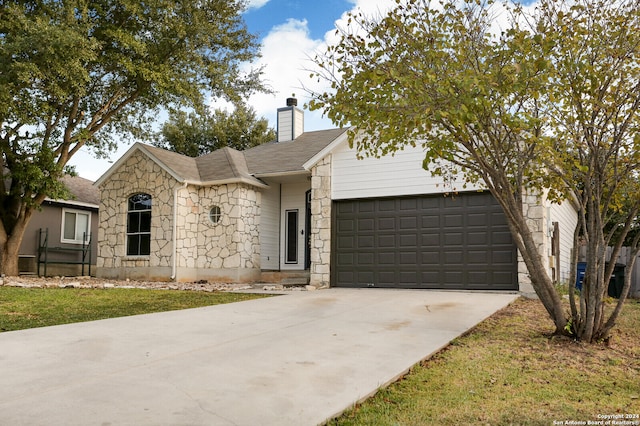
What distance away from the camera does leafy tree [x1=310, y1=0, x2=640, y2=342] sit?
5.35 meters

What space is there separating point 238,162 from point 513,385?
43.2ft

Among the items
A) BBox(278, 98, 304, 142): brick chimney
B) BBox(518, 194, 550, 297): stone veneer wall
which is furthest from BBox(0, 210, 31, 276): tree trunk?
BBox(518, 194, 550, 297): stone veneer wall

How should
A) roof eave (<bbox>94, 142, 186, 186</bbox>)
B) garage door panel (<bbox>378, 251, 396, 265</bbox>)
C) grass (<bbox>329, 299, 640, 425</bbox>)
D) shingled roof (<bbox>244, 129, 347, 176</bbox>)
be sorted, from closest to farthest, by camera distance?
1. grass (<bbox>329, 299, 640, 425</bbox>)
2. garage door panel (<bbox>378, 251, 396, 265</bbox>)
3. roof eave (<bbox>94, 142, 186, 186</bbox>)
4. shingled roof (<bbox>244, 129, 347, 176</bbox>)

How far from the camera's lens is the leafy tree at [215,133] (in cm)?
3250

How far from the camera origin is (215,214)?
16.0m

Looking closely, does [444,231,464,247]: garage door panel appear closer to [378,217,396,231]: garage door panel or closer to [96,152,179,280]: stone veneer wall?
[378,217,396,231]: garage door panel

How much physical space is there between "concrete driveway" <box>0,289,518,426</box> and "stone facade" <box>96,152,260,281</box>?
686 cm

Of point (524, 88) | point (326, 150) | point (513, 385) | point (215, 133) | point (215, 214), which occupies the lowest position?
point (513, 385)

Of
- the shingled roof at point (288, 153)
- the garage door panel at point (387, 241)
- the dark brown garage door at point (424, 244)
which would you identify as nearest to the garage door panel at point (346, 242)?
the dark brown garage door at point (424, 244)


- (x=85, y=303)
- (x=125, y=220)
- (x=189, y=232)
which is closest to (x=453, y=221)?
(x=189, y=232)

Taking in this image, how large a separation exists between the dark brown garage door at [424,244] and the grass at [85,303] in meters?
3.38

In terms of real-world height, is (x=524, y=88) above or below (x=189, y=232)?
above

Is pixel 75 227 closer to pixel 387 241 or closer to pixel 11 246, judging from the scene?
pixel 11 246

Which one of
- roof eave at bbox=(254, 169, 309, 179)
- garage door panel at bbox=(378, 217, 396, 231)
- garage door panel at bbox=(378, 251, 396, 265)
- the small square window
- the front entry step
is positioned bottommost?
the front entry step
